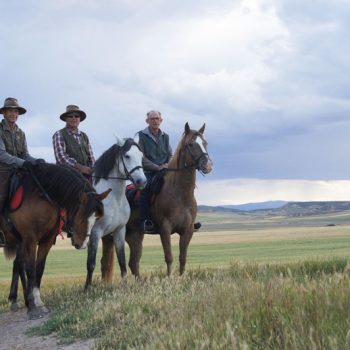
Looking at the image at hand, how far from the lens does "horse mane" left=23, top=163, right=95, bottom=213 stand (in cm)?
841

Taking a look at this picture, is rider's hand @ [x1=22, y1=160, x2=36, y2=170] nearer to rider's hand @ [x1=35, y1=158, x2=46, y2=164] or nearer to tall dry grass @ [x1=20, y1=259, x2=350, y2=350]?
rider's hand @ [x1=35, y1=158, x2=46, y2=164]

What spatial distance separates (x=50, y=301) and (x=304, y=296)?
5535mm

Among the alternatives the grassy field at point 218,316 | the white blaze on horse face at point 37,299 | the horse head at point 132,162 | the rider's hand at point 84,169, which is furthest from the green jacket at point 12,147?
the grassy field at point 218,316

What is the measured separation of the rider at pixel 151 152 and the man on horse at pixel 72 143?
1.11 m

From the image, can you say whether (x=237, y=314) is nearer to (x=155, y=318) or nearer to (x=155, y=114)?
(x=155, y=318)

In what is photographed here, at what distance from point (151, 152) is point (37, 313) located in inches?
158

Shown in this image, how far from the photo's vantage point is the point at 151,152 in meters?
10.9

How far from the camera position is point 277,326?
14.4 feet

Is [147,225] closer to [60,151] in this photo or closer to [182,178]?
[182,178]

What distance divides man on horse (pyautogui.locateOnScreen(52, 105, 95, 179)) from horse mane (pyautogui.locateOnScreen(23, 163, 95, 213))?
1240mm

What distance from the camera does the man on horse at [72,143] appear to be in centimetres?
1012

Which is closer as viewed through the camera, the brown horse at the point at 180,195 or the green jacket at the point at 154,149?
the brown horse at the point at 180,195

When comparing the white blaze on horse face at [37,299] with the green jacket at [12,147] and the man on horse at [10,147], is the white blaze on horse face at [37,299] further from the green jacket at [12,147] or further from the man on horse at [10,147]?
the green jacket at [12,147]

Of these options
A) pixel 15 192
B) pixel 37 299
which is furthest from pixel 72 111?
pixel 37 299
